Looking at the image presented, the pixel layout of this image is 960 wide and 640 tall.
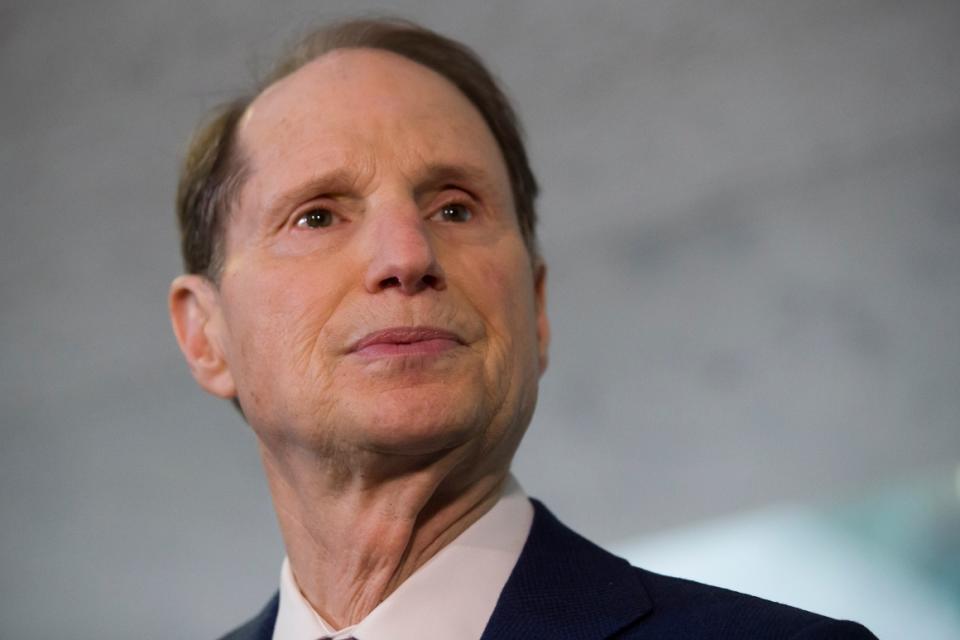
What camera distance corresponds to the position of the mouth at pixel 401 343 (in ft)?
4.95

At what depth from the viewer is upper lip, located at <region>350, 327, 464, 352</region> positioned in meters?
1.51

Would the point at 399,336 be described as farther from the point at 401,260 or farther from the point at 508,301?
the point at 508,301

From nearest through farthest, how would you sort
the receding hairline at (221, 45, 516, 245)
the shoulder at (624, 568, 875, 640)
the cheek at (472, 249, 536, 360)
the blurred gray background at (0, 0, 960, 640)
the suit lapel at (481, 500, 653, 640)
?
the shoulder at (624, 568, 875, 640), the suit lapel at (481, 500, 653, 640), the cheek at (472, 249, 536, 360), the receding hairline at (221, 45, 516, 245), the blurred gray background at (0, 0, 960, 640)

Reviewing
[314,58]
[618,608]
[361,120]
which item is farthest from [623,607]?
[314,58]

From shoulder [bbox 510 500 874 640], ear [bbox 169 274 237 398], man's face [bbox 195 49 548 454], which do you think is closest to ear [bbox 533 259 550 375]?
man's face [bbox 195 49 548 454]

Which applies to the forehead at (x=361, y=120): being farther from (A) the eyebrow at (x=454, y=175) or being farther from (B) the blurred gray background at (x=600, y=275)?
(B) the blurred gray background at (x=600, y=275)

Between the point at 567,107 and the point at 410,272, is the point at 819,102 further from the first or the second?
the point at 410,272

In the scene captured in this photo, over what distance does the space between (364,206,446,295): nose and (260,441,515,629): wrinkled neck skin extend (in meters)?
0.22

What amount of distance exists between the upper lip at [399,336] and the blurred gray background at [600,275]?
183 cm

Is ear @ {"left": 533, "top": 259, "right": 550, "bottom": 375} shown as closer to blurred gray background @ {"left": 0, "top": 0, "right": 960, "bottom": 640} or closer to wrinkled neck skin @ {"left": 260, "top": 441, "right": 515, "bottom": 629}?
wrinkled neck skin @ {"left": 260, "top": 441, "right": 515, "bottom": 629}

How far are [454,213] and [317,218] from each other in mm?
198

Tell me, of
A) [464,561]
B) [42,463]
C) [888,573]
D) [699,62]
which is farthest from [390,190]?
[42,463]

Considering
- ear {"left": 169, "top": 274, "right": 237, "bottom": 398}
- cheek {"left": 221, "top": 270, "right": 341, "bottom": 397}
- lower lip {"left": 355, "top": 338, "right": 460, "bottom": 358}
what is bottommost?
lower lip {"left": 355, "top": 338, "right": 460, "bottom": 358}

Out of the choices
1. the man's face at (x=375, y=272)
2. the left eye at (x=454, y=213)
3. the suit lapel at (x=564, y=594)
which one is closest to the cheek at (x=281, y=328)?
the man's face at (x=375, y=272)
